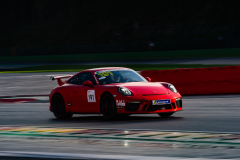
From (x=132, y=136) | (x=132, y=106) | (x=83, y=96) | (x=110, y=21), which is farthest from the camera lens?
(x=110, y=21)

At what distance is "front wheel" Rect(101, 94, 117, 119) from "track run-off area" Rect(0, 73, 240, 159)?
0.50ft

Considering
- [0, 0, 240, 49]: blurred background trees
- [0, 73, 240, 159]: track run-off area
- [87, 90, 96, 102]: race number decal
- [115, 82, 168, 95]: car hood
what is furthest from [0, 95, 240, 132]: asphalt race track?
[0, 0, 240, 49]: blurred background trees

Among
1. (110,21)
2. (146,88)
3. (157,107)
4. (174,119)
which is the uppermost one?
(110,21)

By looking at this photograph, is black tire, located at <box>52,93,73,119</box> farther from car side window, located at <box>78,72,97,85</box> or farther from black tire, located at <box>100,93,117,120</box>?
black tire, located at <box>100,93,117,120</box>

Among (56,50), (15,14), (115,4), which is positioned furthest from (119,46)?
(15,14)

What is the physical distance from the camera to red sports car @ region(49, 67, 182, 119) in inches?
340

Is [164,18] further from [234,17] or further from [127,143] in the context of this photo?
[127,143]

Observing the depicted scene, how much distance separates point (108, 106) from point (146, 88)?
0.86m

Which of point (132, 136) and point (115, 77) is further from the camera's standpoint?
point (115, 77)

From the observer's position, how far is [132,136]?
658 centimetres

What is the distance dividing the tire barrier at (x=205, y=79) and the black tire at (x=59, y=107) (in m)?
4.64

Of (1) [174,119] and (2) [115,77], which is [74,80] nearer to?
(2) [115,77]

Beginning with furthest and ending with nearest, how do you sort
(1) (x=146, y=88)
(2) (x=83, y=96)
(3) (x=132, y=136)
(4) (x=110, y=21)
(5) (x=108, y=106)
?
(4) (x=110, y=21) → (2) (x=83, y=96) → (5) (x=108, y=106) → (1) (x=146, y=88) → (3) (x=132, y=136)

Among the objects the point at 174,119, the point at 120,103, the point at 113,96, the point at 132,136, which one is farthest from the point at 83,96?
the point at 132,136
